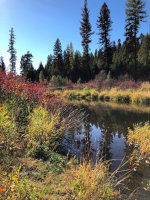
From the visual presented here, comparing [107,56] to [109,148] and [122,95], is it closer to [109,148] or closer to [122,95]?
[122,95]

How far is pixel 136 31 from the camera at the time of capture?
2178cm

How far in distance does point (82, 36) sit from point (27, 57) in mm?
24443

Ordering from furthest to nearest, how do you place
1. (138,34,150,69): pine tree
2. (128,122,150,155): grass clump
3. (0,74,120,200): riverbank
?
(138,34,150,69): pine tree, (128,122,150,155): grass clump, (0,74,120,200): riverbank


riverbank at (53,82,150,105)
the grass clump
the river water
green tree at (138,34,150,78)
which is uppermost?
green tree at (138,34,150,78)

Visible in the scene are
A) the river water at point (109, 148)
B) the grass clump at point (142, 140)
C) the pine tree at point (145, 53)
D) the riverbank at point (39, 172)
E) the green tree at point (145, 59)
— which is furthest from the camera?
the pine tree at point (145, 53)

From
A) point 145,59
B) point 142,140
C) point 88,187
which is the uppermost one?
point 145,59

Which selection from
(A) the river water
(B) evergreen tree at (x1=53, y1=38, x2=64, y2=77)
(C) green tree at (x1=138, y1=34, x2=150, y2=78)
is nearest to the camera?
(A) the river water

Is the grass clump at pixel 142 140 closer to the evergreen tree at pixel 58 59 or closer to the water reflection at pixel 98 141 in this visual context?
the water reflection at pixel 98 141

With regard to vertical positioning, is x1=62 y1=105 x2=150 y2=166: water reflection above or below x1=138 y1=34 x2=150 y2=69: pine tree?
below

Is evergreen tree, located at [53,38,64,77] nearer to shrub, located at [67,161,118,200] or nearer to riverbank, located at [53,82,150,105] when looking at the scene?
riverbank, located at [53,82,150,105]

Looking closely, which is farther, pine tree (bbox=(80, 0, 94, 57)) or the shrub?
pine tree (bbox=(80, 0, 94, 57))

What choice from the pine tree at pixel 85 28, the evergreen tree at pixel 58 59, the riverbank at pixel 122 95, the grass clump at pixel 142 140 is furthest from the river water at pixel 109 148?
the evergreen tree at pixel 58 59

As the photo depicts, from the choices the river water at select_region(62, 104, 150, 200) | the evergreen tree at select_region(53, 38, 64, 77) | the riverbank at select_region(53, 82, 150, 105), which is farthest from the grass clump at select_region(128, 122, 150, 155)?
the evergreen tree at select_region(53, 38, 64, 77)

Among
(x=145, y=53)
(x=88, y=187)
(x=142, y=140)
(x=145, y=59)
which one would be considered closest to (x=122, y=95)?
(x=142, y=140)
